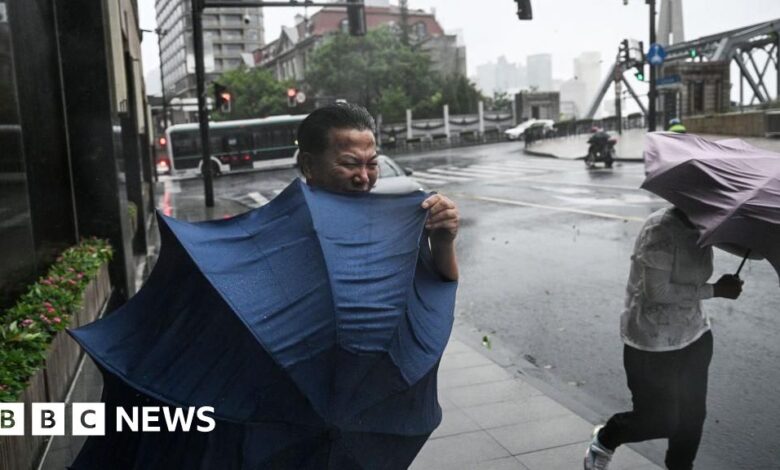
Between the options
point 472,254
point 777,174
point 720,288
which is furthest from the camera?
point 472,254

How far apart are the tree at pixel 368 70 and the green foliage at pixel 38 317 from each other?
6229 centimetres

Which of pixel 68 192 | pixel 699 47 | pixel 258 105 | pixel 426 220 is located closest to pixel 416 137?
pixel 258 105

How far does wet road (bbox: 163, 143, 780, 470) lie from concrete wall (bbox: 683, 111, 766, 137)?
1675 cm

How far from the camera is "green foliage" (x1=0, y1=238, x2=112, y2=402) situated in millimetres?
3537

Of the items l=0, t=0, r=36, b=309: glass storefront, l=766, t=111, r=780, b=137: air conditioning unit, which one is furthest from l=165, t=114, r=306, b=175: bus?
l=0, t=0, r=36, b=309: glass storefront

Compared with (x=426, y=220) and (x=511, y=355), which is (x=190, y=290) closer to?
(x=426, y=220)

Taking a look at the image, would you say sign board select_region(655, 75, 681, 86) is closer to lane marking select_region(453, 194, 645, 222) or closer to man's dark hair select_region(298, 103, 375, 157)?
lane marking select_region(453, 194, 645, 222)

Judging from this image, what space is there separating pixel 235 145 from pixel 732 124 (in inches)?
1030

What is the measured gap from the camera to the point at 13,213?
525 cm

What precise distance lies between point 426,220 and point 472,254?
10528 millimetres

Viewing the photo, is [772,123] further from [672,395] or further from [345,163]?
[345,163]

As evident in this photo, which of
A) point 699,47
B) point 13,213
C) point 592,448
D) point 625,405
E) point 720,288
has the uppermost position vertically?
point 699,47

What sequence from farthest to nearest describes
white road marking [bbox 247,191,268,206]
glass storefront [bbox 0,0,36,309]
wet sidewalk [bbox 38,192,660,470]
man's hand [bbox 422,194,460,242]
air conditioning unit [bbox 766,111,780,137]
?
air conditioning unit [bbox 766,111,780,137] < white road marking [bbox 247,191,268,206] < glass storefront [bbox 0,0,36,309] < wet sidewalk [bbox 38,192,660,470] < man's hand [bbox 422,194,460,242]

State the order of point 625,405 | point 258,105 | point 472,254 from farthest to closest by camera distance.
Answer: point 258,105
point 472,254
point 625,405
